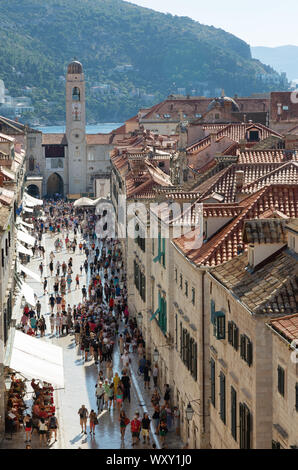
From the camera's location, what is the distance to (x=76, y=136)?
140500mm

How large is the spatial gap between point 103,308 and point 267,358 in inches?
1345

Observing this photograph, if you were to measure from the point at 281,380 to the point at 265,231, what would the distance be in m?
5.70

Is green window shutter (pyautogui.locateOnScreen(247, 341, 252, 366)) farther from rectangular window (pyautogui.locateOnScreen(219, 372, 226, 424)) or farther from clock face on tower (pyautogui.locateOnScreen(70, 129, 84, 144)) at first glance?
clock face on tower (pyautogui.locateOnScreen(70, 129, 84, 144))

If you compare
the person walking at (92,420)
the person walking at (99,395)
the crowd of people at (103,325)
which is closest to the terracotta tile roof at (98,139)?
the crowd of people at (103,325)

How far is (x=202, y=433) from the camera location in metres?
30.9

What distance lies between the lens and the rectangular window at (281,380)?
2177 cm

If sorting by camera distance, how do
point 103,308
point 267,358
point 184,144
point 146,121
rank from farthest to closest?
point 146,121 < point 184,144 < point 103,308 < point 267,358

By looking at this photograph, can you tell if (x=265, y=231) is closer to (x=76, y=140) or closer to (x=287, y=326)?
(x=287, y=326)

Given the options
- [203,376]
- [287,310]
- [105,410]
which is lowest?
[105,410]

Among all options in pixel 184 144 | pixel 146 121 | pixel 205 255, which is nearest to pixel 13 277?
pixel 205 255

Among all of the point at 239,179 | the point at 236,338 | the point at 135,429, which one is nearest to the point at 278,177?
the point at 239,179

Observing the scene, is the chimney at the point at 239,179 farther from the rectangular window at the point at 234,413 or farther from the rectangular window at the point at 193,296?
the rectangular window at the point at 234,413

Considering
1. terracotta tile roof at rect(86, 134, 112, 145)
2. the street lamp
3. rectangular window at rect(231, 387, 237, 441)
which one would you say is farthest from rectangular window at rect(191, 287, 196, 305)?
→ terracotta tile roof at rect(86, 134, 112, 145)

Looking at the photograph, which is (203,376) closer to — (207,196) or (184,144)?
(207,196)
